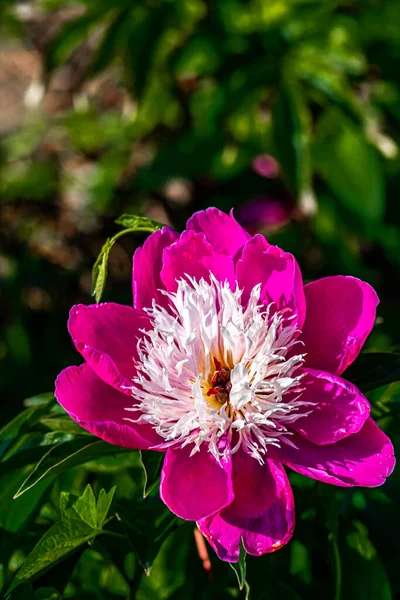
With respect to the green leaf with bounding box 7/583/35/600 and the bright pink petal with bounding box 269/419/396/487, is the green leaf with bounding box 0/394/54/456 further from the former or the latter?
the bright pink petal with bounding box 269/419/396/487

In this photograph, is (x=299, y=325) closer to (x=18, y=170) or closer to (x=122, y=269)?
(x=122, y=269)

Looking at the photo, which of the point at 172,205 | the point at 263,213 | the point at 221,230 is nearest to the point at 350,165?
the point at 263,213

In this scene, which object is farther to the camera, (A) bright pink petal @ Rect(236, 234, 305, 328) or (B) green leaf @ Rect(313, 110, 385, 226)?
(B) green leaf @ Rect(313, 110, 385, 226)

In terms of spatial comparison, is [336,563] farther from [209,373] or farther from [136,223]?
[136,223]

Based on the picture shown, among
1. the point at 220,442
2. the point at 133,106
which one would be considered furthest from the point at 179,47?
the point at 220,442

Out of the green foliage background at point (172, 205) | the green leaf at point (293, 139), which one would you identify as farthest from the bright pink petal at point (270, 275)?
the green leaf at point (293, 139)

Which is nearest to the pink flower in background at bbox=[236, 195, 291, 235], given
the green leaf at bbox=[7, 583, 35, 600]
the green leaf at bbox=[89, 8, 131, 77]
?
the green leaf at bbox=[89, 8, 131, 77]

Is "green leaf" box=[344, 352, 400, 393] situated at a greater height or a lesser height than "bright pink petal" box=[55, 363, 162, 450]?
lesser
